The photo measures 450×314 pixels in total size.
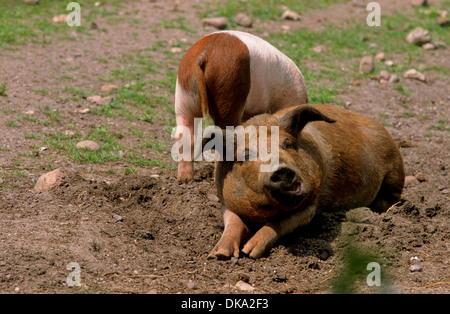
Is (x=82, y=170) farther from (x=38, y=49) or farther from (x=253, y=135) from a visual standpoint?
(x=38, y=49)

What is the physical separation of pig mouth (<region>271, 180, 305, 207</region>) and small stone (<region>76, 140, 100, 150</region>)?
2.84 m

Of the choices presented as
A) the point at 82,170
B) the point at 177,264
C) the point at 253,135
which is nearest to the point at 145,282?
the point at 177,264

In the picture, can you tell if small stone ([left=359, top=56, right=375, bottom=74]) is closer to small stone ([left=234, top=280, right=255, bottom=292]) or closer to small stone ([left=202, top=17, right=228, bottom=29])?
small stone ([left=202, top=17, right=228, bottom=29])

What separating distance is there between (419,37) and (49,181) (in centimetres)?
802

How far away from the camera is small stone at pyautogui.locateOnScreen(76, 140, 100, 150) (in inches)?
263

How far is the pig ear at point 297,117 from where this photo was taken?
4.85 meters

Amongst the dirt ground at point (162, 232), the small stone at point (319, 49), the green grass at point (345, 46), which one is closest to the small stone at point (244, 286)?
the dirt ground at point (162, 232)

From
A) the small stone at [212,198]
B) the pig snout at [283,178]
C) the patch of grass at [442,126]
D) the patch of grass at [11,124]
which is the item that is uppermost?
the pig snout at [283,178]

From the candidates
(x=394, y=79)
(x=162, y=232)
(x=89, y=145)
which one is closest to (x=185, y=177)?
(x=162, y=232)

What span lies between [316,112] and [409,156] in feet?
9.59

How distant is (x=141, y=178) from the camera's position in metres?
5.88

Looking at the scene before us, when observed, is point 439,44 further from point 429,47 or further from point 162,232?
point 162,232

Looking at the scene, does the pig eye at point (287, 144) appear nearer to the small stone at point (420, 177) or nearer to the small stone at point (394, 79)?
the small stone at point (420, 177)

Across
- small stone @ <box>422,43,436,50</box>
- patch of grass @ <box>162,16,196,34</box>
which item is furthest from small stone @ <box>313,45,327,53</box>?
patch of grass @ <box>162,16,196,34</box>
